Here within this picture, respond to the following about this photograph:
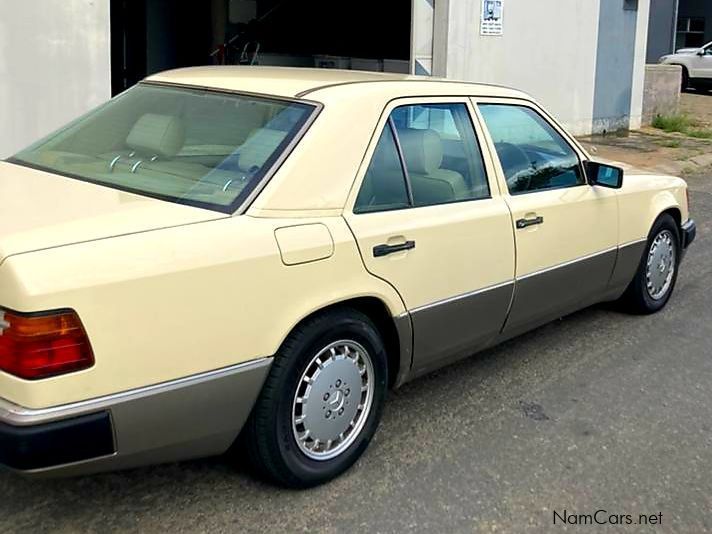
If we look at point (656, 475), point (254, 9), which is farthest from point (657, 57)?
point (656, 475)

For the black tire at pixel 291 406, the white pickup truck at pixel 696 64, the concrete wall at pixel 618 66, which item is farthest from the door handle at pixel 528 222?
the white pickup truck at pixel 696 64

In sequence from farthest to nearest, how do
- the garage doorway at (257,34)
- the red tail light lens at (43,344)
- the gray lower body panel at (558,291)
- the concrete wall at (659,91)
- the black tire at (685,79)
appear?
the black tire at (685,79)
the concrete wall at (659,91)
the garage doorway at (257,34)
the gray lower body panel at (558,291)
the red tail light lens at (43,344)

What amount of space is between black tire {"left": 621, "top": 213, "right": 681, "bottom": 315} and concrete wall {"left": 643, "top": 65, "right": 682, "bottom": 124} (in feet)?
38.3

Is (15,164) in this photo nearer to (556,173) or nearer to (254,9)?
(556,173)

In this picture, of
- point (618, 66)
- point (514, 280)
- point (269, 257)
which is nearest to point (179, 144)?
point (269, 257)

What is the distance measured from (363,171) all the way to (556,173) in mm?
1584

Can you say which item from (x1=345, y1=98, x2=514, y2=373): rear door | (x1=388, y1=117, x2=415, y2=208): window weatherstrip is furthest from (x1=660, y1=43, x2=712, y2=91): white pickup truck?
(x1=388, y1=117, x2=415, y2=208): window weatherstrip

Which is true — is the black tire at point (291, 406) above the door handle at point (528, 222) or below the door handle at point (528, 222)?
below

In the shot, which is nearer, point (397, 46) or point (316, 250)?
point (316, 250)

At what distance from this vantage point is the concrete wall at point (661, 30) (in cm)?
2591

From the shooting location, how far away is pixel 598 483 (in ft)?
11.7

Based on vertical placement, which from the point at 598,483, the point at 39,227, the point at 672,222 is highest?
the point at 39,227

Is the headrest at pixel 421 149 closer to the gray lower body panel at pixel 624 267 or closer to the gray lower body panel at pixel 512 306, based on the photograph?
the gray lower body panel at pixel 512 306

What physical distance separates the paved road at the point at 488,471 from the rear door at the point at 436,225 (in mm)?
393
